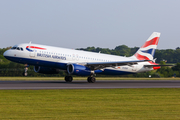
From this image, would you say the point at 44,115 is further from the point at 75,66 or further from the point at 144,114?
the point at 75,66

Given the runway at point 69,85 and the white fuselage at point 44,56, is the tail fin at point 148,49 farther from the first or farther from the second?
the runway at point 69,85

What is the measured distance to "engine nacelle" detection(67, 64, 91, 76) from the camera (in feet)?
111

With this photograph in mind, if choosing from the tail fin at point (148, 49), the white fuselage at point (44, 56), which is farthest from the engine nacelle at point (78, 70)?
the tail fin at point (148, 49)

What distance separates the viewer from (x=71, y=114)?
1177 centimetres

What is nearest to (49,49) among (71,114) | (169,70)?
(71,114)

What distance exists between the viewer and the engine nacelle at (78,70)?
33750mm

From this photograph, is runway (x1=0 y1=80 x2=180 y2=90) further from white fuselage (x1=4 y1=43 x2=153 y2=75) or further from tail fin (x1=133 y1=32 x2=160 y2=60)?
tail fin (x1=133 y1=32 x2=160 y2=60)

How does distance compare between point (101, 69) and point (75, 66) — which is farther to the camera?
point (101, 69)

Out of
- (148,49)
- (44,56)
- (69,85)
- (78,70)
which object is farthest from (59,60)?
(148,49)

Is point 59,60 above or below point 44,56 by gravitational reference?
below

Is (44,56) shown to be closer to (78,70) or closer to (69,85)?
(78,70)

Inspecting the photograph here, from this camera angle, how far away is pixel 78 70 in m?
33.8

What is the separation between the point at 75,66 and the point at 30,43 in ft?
23.9

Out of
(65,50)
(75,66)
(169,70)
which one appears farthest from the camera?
(169,70)
